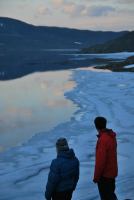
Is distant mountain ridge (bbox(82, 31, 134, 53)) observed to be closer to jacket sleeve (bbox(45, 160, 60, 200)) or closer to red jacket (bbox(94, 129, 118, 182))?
red jacket (bbox(94, 129, 118, 182))

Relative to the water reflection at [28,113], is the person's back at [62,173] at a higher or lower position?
higher

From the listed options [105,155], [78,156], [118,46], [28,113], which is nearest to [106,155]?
[105,155]

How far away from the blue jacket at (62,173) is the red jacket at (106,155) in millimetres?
515

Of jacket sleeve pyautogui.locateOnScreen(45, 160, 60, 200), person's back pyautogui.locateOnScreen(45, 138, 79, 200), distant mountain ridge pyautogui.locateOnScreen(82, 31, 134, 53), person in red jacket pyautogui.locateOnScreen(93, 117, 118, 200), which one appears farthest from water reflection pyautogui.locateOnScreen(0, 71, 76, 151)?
distant mountain ridge pyautogui.locateOnScreen(82, 31, 134, 53)

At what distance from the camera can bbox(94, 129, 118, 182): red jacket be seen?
20.3ft

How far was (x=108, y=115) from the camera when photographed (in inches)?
669

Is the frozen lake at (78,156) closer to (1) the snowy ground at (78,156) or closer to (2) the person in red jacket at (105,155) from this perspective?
(1) the snowy ground at (78,156)

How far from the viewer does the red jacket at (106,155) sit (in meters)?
6.18

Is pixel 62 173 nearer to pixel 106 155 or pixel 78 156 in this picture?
pixel 106 155

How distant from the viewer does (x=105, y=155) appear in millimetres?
6199

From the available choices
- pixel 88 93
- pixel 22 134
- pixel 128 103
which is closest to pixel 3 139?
pixel 22 134

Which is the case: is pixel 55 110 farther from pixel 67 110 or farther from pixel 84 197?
pixel 84 197

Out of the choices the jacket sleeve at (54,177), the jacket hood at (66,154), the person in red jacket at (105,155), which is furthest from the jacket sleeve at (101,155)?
the jacket sleeve at (54,177)

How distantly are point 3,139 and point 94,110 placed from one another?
5.72 meters
